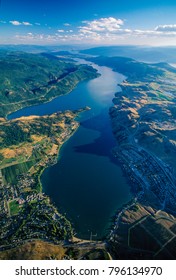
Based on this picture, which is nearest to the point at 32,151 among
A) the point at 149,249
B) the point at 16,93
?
the point at 149,249

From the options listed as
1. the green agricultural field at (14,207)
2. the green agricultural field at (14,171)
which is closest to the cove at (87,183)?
the green agricultural field at (14,171)

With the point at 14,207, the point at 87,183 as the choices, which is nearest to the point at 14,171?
the point at 14,207

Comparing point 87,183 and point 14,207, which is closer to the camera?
point 14,207

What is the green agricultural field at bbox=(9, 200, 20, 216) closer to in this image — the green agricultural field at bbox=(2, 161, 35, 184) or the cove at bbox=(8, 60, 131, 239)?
the cove at bbox=(8, 60, 131, 239)

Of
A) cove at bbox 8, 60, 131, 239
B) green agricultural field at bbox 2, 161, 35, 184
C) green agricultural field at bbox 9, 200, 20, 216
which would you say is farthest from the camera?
green agricultural field at bbox 2, 161, 35, 184

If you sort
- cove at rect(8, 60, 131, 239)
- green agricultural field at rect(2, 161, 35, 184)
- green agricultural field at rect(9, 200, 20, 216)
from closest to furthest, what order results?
cove at rect(8, 60, 131, 239) → green agricultural field at rect(9, 200, 20, 216) → green agricultural field at rect(2, 161, 35, 184)

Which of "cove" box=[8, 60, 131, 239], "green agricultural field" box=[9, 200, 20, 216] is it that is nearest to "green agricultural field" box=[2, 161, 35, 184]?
"cove" box=[8, 60, 131, 239]

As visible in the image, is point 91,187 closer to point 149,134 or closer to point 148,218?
point 148,218

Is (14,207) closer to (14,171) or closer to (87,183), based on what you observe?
(14,171)

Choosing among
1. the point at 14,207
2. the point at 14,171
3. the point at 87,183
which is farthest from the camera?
the point at 14,171

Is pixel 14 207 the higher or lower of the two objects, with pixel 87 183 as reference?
lower

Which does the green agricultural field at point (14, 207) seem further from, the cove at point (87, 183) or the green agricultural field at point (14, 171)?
the green agricultural field at point (14, 171)
